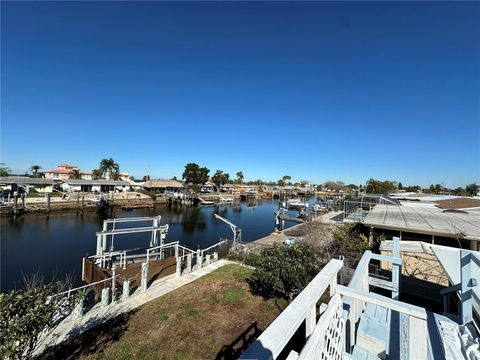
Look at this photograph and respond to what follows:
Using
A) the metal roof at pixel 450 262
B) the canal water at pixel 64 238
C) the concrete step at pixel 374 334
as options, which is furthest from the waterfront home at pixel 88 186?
the metal roof at pixel 450 262

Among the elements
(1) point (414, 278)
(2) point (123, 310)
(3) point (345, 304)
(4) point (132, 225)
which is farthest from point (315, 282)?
(4) point (132, 225)

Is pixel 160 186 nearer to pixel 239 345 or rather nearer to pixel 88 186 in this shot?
pixel 88 186

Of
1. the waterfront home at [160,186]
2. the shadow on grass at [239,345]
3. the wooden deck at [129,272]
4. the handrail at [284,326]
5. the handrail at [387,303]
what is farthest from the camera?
the waterfront home at [160,186]

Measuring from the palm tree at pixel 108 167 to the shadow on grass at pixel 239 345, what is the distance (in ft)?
240

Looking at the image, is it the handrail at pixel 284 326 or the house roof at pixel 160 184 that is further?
the house roof at pixel 160 184

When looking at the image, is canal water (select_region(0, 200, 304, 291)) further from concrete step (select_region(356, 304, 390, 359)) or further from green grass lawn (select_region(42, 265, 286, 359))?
concrete step (select_region(356, 304, 390, 359))

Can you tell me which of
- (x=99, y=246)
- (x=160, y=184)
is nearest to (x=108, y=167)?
(x=160, y=184)

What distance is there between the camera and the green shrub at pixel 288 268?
311 inches

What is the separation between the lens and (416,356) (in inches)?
94.9

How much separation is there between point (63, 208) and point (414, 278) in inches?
1673

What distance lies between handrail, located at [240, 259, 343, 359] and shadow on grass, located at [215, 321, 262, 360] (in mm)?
4767

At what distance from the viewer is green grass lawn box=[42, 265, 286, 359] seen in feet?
20.2

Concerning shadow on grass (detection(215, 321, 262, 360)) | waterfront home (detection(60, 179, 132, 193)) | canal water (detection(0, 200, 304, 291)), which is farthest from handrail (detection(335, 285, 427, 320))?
waterfront home (detection(60, 179, 132, 193))

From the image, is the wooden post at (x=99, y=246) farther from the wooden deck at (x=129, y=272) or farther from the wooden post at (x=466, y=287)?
the wooden post at (x=466, y=287)
